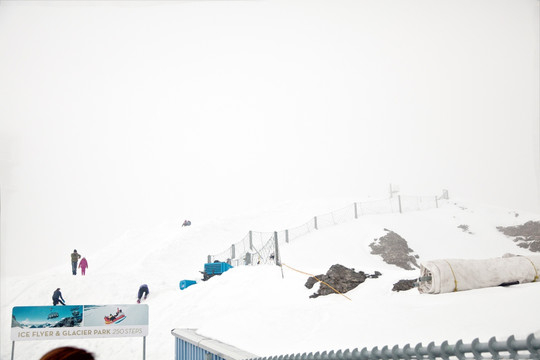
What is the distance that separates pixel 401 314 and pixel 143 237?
32813mm

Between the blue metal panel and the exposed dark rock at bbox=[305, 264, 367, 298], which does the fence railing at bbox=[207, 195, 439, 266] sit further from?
the blue metal panel

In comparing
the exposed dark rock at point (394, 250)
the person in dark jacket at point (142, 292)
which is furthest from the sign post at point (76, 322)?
the exposed dark rock at point (394, 250)

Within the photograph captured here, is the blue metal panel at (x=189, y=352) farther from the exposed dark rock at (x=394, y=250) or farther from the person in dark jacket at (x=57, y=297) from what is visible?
the exposed dark rock at (x=394, y=250)

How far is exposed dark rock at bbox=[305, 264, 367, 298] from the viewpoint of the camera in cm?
1168

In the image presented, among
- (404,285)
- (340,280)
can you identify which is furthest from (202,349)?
(404,285)

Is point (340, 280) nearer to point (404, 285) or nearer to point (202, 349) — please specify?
point (404, 285)

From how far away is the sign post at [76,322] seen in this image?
9406mm

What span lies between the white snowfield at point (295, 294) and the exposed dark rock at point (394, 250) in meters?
0.70

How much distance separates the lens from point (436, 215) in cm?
3059

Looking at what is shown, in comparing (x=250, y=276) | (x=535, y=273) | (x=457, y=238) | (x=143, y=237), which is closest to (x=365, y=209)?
(x=457, y=238)

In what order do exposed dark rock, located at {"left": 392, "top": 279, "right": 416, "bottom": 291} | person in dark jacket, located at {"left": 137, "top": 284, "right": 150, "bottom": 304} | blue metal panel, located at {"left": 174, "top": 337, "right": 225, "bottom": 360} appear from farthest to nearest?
person in dark jacket, located at {"left": 137, "top": 284, "right": 150, "bottom": 304}
exposed dark rock, located at {"left": 392, "top": 279, "right": 416, "bottom": 291}
blue metal panel, located at {"left": 174, "top": 337, "right": 225, "bottom": 360}

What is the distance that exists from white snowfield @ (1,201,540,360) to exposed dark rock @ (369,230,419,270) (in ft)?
2.29

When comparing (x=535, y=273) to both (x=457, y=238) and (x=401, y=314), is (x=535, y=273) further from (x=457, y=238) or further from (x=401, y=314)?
(x=457, y=238)

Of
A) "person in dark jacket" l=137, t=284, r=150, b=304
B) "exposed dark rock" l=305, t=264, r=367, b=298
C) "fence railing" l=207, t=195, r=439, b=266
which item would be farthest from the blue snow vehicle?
"exposed dark rock" l=305, t=264, r=367, b=298
